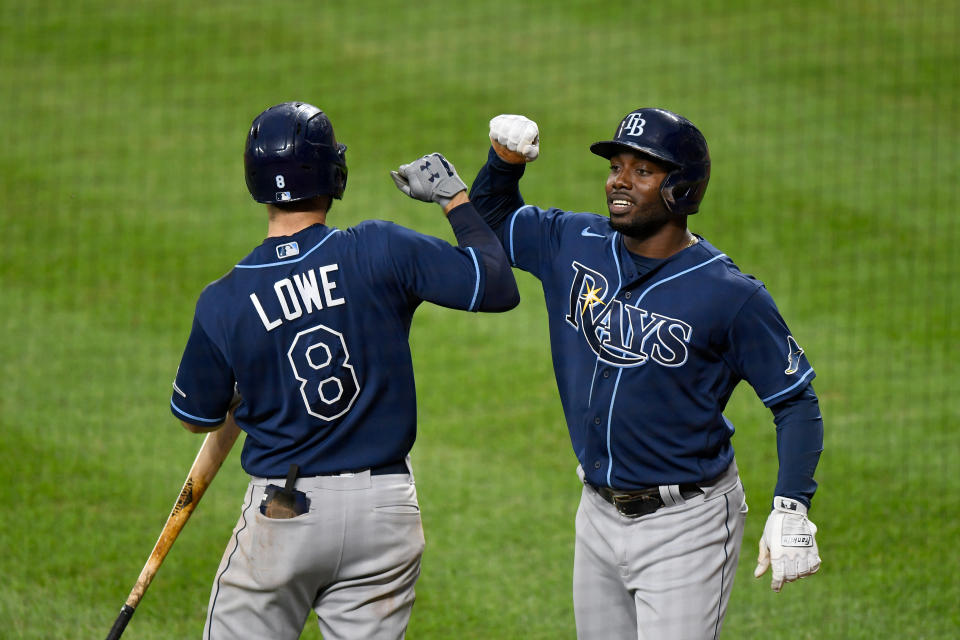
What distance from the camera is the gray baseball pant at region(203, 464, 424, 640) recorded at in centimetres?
320

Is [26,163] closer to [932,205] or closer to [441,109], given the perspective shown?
[441,109]

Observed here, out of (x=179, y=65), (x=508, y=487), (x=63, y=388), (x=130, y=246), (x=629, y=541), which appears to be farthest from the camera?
(x=179, y=65)

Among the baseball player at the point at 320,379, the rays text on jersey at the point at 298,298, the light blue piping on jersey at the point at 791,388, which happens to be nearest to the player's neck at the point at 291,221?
the baseball player at the point at 320,379

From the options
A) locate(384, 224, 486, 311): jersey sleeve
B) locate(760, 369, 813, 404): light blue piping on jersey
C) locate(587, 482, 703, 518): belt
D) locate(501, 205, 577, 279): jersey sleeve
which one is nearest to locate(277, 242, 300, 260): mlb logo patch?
locate(384, 224, 486, 311): jersey sleeve

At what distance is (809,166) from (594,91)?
2266 mm

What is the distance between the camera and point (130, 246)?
348 inches

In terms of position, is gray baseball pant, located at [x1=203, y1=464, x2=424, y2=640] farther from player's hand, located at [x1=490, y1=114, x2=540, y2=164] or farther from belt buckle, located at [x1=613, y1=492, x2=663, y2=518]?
player's hand, located at [x1=490, y1=114, x2=540, y2=164]

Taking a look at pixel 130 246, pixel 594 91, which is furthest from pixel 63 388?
pixel 594 91

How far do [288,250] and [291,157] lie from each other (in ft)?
0.86

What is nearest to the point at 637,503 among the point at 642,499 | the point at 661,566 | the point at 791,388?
the point at 642,499

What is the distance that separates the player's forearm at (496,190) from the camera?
3744 millimetres

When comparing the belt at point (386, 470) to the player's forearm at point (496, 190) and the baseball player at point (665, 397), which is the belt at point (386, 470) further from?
the player's forearm at point (496, 190)

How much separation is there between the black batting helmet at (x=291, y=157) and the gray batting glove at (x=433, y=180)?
0.67ft

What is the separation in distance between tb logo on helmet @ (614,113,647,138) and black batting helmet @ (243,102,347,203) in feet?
2.80
